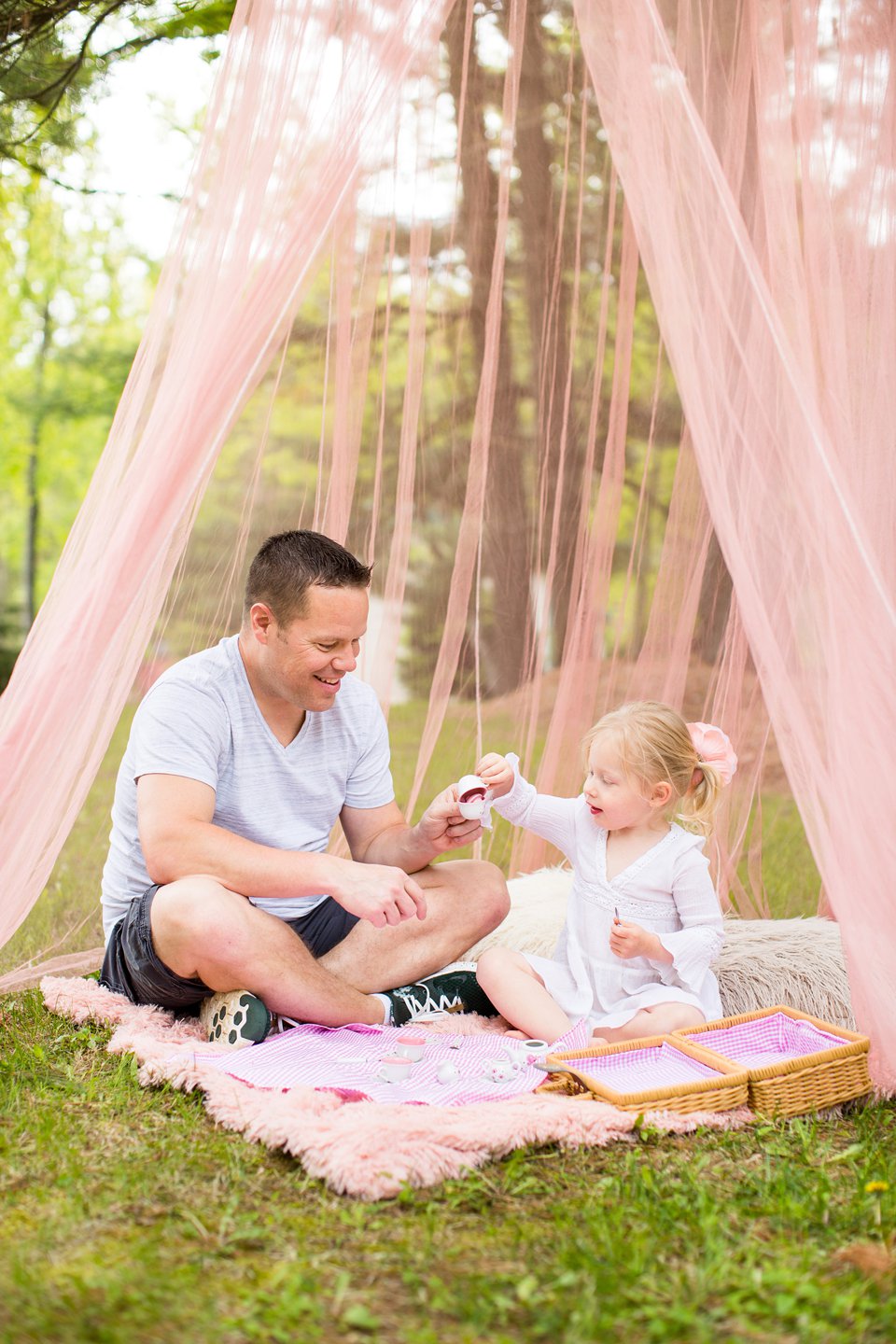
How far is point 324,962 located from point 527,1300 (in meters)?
1.32

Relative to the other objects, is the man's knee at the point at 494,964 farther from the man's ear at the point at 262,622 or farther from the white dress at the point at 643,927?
the man's ear at the point at 262,622

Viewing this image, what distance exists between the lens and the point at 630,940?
8.36ft

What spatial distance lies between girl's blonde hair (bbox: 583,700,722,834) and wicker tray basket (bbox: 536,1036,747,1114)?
0.58 metres

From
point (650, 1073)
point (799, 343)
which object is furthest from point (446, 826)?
point (799, 343)

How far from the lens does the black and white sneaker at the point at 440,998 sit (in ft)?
9.30

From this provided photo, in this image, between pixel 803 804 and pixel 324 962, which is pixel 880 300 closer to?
pixel 803 804

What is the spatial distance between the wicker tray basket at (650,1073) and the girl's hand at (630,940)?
19cm

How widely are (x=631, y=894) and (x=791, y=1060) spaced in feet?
1.85

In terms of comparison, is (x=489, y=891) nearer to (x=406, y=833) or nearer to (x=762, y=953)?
(x=406, y=833)

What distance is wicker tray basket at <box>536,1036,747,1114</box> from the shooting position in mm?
2180

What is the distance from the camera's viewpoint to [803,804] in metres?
2.25

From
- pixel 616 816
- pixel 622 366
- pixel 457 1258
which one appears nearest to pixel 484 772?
pixel 616 816

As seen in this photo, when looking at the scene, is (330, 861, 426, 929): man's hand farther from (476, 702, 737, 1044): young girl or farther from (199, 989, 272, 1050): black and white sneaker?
(476, 702, 737, 1044): young girl

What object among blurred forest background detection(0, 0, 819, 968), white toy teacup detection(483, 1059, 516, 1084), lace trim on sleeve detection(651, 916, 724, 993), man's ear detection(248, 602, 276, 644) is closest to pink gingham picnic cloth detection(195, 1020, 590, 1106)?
white toy teacup detection(483, 1059, 516, 1084)
